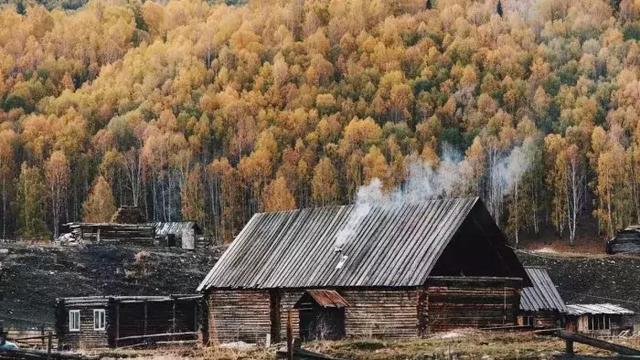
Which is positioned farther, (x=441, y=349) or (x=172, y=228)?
(x=172, y=228)

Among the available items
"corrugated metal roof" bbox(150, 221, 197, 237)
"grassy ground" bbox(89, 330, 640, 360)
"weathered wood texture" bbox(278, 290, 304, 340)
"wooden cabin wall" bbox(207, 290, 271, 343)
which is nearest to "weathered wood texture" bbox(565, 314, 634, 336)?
"grassy ground" bbox(89, 330, 640, 360)

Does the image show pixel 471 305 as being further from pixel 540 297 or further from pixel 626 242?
pixel 626 242

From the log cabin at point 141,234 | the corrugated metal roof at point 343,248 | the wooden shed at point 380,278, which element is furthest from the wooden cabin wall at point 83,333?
the log cabin at point 141,234

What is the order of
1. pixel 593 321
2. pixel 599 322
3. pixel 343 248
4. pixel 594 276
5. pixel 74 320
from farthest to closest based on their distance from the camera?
pixel 594 276
pixel 599 322
pixel 593 321
pixel 74 320
pixel 343 248

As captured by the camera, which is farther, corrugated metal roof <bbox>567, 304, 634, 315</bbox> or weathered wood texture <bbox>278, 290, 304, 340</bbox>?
corrugated metal roof <bbox>567, 304, 634, 315</bbox>

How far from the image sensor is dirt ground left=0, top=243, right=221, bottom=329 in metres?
67.7

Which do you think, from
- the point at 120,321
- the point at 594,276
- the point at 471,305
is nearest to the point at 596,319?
the point at 471,305

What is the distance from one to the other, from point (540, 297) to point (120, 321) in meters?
18.6

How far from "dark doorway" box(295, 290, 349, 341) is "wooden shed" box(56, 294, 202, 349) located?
8448mm

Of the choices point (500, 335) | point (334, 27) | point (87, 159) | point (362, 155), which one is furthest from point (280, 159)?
point (500, 335)

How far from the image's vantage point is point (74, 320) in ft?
186

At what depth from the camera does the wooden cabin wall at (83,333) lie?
55.6 metres

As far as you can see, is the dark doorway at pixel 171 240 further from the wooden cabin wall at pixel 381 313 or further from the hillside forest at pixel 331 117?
the wooden cabin wall at pixel 381 313

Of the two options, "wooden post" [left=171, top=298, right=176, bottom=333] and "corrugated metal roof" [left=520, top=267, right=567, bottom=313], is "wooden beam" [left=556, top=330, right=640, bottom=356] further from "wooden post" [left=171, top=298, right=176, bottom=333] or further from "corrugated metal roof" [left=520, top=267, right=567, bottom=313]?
"wooden post" [left=171, top=298, right=176, bottom=333]
